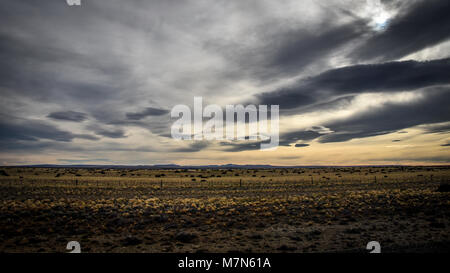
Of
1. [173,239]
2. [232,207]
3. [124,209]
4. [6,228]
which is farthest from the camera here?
[232,207]

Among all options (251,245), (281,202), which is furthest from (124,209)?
(281,202)

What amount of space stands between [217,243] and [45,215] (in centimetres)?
1252

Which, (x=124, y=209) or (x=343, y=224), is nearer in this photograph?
(x=343, y=224)

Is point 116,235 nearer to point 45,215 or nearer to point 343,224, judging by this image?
point 45,215

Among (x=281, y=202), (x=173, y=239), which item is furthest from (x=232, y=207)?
(x=173, y=239)

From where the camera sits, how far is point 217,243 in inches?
424

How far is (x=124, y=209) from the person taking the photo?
1786 centimetres

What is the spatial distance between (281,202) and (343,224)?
765 cm
